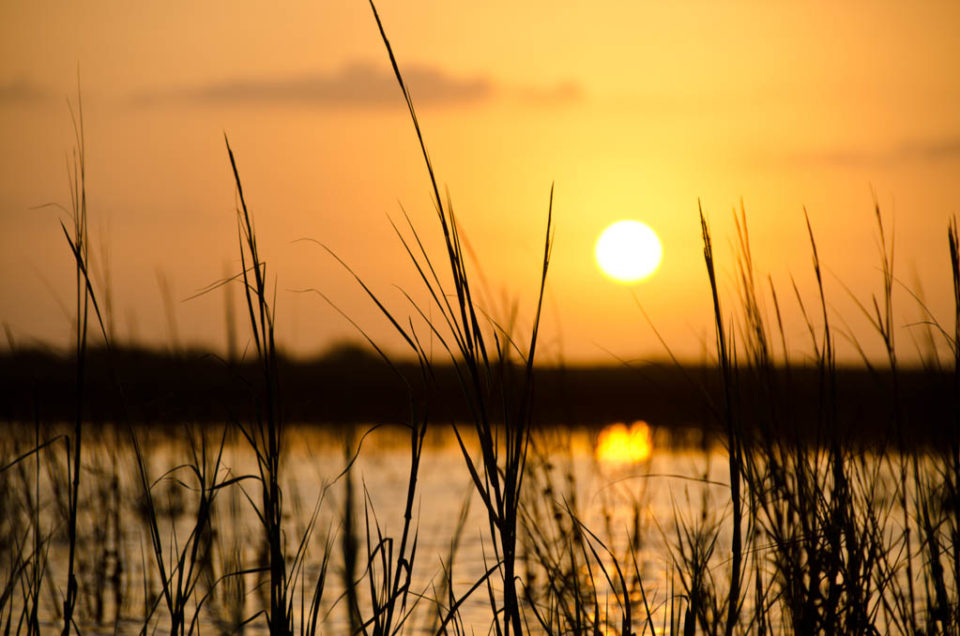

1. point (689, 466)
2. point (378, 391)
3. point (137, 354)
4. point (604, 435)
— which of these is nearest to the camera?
point (137, 354)

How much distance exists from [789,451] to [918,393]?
0.80 m

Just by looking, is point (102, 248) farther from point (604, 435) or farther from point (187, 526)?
point (604, 435)

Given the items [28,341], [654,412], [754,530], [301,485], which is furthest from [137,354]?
[654,412]

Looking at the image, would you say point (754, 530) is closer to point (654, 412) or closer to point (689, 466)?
point (689, 466)

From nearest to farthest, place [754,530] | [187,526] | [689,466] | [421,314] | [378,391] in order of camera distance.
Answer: [421,314] → [754,530] → [187,526] → [689,466] → [378,391]

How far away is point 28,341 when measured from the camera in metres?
3.04

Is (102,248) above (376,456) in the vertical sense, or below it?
above

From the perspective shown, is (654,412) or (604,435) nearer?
(604,435)

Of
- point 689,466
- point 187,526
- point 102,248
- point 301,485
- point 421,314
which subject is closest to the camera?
point 421,314

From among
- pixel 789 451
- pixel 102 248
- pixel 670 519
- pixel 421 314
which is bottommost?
pixel 670 519

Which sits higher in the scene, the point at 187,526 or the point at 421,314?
the point at 421,314

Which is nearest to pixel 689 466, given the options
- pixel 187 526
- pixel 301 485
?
pixel 301 485

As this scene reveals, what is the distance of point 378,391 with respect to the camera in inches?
720

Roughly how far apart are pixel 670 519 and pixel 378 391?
1241cm
